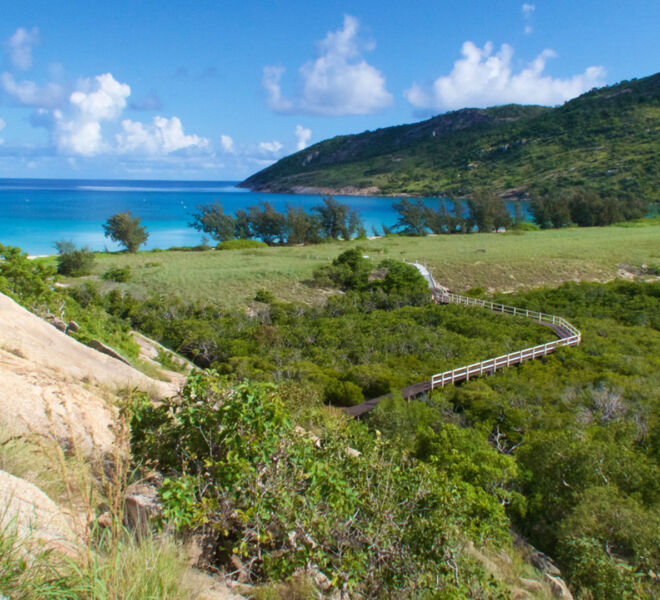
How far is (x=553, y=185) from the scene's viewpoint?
129m

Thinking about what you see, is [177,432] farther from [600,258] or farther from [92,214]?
[92,214]

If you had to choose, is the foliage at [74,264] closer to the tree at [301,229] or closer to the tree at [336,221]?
the tree at [301,229]

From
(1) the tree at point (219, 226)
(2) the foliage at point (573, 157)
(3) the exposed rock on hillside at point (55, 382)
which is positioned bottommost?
(3) the exposed rock on hillside at point (55, 382)

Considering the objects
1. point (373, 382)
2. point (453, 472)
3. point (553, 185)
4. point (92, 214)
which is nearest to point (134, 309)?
point (373, 382)

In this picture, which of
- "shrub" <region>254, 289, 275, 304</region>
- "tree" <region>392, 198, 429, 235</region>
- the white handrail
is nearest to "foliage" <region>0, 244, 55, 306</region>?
the white handrail

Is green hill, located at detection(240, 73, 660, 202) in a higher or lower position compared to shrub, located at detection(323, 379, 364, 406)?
higher

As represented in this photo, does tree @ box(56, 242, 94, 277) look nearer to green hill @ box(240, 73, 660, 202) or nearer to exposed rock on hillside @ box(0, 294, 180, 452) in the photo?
exposed rock on hillside @ box(0, 294, 180, 452)

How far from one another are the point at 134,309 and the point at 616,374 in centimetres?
3082

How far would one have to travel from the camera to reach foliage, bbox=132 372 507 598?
511 centimetres

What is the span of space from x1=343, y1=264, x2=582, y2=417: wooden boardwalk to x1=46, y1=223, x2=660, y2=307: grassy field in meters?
10.1

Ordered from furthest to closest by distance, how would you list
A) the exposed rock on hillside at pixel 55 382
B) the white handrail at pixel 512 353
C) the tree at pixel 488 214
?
the tree at pixel 488 214 < the white handrail at pixel 512 353 < the exposed rock on hillside at pixel 55 382

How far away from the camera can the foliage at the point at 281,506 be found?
16.8ft

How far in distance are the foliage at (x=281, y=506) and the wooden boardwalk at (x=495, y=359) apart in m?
13.8

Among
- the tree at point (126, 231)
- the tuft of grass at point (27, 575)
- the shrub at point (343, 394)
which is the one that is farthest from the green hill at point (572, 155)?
the tuft of grass at point (27, 575)
